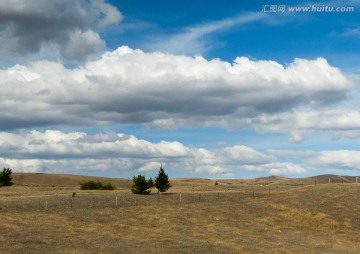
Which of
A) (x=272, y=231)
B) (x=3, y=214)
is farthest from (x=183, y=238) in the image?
(x=3, y=214)

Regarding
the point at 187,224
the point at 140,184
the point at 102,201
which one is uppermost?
the point at 140,184

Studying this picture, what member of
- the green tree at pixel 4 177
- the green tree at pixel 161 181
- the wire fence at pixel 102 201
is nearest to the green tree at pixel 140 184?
the green tree at pixel 161 181

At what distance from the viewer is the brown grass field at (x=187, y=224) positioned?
41656 mm

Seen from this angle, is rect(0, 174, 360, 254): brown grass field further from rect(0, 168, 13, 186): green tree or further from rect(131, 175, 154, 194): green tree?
rect(0, 168, 13, 186): green tree

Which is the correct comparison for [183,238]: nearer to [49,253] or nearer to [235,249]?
[235,249]

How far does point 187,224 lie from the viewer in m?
54.1

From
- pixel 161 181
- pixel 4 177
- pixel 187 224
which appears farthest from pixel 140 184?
pixel 4 177

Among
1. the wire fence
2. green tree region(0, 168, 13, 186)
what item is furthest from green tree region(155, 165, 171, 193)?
green tree region(0, 168, 13, 186)

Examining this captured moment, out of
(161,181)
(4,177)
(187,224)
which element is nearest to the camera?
(187,224)

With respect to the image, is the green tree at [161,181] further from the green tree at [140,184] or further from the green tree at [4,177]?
the green tree at [4,177]

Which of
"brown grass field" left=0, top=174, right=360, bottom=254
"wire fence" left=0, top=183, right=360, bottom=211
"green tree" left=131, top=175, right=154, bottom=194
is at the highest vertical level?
"green tree" left=131, top=175, right=154, bottom=194

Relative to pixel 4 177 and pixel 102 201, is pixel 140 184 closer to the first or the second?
pixel 102 201

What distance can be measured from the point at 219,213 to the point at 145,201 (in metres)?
12.5

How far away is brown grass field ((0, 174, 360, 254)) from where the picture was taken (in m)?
41.7
